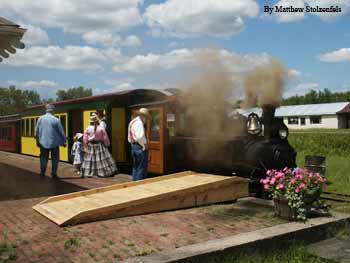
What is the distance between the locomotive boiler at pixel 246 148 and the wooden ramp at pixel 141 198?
948mm

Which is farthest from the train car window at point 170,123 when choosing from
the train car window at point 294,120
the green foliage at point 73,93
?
the green foliage at point 73,93

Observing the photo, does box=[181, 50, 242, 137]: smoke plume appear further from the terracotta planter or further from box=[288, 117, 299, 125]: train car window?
box=[288, 117, 299, 125]: train car window

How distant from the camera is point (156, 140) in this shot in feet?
31.8

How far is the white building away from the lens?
5750 centimetres

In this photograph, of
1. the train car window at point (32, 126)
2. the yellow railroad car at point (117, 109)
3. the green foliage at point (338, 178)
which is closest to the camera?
the green foliage at point (338, 178)

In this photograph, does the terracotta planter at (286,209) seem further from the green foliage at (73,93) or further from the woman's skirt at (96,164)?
the green foliage at (73,93)

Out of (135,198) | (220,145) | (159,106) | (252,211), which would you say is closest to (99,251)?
(135,198)

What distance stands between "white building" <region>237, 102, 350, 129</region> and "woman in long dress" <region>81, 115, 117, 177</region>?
51732mm

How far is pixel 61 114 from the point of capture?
14.9 metres

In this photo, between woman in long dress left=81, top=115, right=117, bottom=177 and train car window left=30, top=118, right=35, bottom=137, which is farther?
train car window left=30, top=118, right=35, bottom=137

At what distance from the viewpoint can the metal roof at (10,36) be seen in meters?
6.15

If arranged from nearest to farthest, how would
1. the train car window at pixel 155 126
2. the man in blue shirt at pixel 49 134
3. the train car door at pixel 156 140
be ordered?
the train car door at pixel 156 140, the train car window at pixel 155 126, the man in blue shirt at pixel 49 134

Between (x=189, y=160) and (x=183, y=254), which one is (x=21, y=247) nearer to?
(x=183, y=254)

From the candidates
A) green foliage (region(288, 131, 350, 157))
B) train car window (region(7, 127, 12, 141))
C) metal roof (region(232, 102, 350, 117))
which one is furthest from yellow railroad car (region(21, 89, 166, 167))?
metal roof (region(232, 102, 350, 117))
